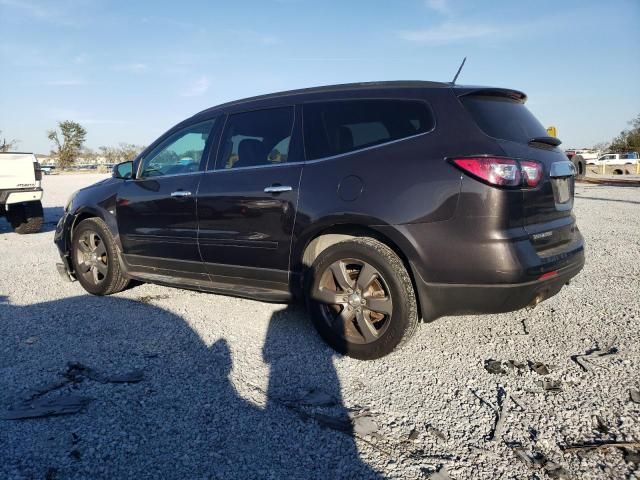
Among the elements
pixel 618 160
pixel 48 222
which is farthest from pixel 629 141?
pixel 48 222

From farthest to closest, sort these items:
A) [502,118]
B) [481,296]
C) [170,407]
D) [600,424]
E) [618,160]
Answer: [618,160] < [502,118] < [481,296] < [170,407] < [600,424]

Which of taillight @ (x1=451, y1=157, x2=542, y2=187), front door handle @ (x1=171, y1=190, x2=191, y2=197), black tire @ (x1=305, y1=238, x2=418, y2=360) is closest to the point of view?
taillight @ (x1=451, y1=157, x2=542, y2=187)

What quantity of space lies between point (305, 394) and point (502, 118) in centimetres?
218

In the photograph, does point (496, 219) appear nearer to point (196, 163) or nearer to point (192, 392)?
point (192, 392)

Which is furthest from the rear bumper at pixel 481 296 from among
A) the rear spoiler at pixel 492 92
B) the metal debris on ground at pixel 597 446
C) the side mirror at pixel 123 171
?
the side mirror at pixel 123 171

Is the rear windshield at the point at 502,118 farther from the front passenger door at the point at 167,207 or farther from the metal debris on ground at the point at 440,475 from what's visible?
the front passenger door at the point at 167,207

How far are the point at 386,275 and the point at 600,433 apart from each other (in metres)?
1.42

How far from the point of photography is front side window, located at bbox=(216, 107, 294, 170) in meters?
3.86

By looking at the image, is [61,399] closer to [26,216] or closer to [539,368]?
[539,368]

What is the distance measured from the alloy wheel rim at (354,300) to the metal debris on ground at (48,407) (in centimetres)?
160

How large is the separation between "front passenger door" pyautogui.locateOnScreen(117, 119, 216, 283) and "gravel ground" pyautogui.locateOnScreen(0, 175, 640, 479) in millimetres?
456

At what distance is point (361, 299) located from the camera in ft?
10.9


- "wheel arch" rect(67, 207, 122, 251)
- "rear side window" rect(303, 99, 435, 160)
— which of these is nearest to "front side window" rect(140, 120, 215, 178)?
"wheel arch" rect(67, 207, 122, 251)

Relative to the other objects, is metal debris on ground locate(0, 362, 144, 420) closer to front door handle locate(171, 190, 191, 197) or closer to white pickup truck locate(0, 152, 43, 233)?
front door handle locate(171, 190, 191, 197)
